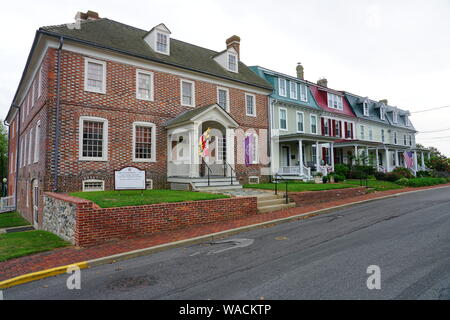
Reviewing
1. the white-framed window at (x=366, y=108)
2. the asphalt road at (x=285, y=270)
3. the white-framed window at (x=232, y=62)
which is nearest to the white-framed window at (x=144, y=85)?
the white-framed window at (x=232, y=62)

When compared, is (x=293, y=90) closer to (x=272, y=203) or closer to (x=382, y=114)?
(x=272, y=203)

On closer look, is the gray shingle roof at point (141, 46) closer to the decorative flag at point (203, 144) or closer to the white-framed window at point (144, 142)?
the white-framed window at point (144, 142)

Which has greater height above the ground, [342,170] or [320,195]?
[342,170]

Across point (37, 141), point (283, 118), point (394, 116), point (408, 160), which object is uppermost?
point (394, 116)

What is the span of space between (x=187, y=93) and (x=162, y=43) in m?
3.14

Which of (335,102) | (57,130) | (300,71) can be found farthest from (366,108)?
(57,130)

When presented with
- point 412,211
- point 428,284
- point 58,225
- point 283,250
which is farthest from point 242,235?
point 412,211

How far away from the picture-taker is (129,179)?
29.0ft

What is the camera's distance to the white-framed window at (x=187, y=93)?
15.3 meters

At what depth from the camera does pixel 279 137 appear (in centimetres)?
1998

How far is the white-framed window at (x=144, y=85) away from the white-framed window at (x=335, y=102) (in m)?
18.6

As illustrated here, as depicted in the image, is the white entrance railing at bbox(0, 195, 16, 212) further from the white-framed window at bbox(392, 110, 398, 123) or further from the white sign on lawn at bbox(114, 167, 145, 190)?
the white-framed window at bbox(392, 110, 398, 123)

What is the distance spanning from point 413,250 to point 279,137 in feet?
48.9
